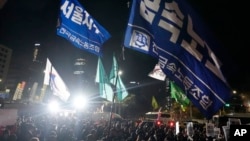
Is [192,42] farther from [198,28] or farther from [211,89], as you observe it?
[211,89]

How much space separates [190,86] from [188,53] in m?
0.95

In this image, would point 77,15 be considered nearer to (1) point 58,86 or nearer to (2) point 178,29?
(1) point 58,86

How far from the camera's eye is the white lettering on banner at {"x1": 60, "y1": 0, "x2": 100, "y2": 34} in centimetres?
1334

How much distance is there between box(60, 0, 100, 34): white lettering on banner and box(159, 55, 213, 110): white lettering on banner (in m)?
6.66

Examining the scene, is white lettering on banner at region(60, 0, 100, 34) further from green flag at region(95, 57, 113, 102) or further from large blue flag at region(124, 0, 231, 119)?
green flag at region(95, 57, 113, 102)

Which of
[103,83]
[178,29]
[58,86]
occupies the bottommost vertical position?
[58,86]

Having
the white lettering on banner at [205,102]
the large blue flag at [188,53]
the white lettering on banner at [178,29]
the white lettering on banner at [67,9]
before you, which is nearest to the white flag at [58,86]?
the white lettering on banner at [67,9]

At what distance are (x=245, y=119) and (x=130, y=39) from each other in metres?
17.0

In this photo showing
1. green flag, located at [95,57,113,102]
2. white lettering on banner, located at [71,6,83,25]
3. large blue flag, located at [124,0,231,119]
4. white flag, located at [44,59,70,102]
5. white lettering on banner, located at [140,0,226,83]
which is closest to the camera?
large blue flag, located at [124,0,231,119]

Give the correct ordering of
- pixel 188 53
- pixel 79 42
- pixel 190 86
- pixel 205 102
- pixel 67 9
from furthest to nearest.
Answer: pixel 79 42 < pixel 67 9 < pixel 188 53 < pixel 190 86 < pixel 205 102

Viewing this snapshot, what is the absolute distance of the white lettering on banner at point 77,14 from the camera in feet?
43.8

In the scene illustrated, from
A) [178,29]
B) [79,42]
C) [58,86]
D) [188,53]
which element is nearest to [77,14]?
[79,42]

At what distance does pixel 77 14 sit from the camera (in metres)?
13.7

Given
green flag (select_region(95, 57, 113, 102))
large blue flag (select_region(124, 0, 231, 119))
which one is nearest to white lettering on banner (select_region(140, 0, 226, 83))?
large blue flag (select_region(124, 0, 231, 119))
